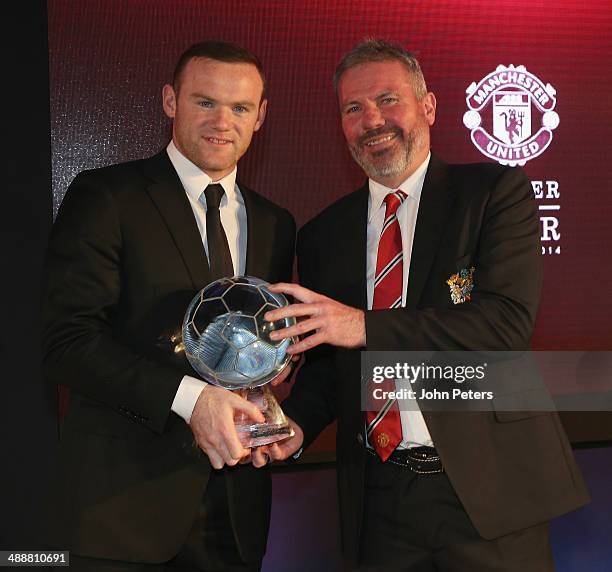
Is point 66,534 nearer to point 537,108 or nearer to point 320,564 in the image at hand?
point 320,564

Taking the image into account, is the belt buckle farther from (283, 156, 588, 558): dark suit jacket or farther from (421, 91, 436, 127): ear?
(421, 91, 436, 127): ear

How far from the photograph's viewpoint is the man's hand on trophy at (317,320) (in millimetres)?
1740

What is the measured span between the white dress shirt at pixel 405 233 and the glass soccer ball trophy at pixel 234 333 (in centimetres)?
44

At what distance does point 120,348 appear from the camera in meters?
1.88

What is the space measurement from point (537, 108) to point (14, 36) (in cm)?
250

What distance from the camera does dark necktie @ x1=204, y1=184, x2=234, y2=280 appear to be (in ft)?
6.66

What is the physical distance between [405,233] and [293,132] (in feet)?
5.81

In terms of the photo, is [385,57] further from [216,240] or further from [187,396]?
[187,396]

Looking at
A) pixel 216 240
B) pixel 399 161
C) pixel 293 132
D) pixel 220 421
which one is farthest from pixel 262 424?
pixel 293 132

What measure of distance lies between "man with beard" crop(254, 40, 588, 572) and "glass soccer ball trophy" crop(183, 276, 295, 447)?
0.33 feet

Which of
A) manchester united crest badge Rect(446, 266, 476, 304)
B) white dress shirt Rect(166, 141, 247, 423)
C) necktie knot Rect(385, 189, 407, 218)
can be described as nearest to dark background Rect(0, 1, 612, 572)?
white dress shirt Rect(166, 141, 247, 423)

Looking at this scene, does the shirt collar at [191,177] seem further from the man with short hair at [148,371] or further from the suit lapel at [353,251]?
the suit lapel at [353,251]

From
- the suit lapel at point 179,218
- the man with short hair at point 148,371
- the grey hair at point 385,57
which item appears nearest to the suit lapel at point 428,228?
the grey hair at point 385,57

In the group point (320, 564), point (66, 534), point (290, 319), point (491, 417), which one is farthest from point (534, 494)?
point (320, 564)
